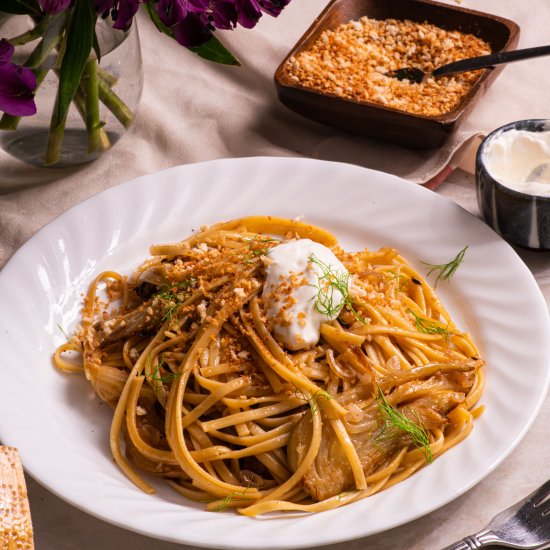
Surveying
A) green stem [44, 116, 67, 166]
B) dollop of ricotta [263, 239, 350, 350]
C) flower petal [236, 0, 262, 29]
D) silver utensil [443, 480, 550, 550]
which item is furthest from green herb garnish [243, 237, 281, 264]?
silver utensil [443, 480, 550, 550]

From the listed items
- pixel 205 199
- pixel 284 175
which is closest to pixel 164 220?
pixel 205 199

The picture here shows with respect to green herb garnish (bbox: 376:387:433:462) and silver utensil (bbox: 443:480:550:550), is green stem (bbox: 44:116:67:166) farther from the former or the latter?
silver utensil (bbox: 443:480:550:550)

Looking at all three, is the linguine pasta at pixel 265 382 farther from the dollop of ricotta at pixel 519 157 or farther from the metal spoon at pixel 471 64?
the metal spoon at pixel 471 64

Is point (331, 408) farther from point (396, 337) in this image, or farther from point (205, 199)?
point (205, 199)

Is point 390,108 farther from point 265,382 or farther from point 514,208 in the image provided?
point 265,382

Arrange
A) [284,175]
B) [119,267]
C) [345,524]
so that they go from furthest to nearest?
[284,175]
[119,267]
[345,524]
